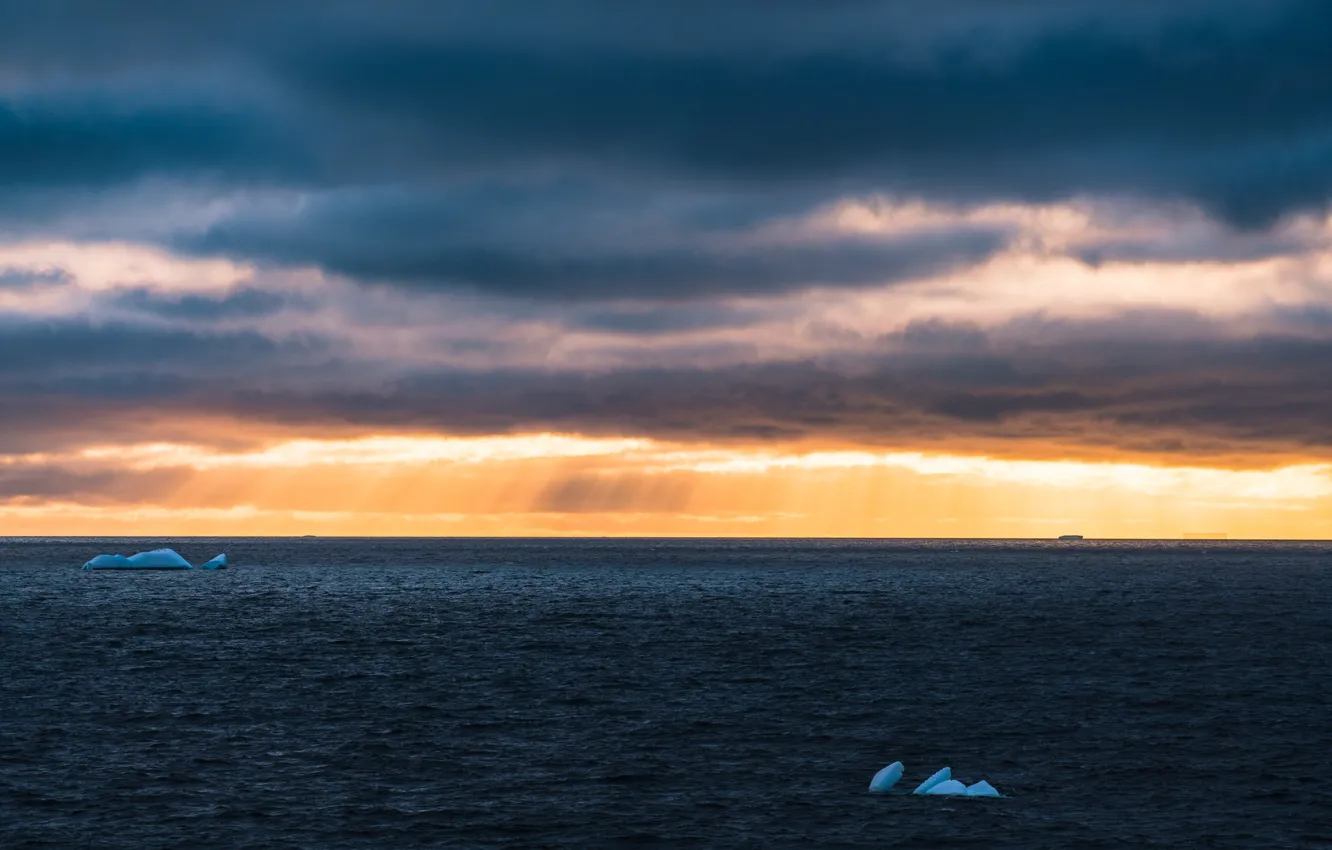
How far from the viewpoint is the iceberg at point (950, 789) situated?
3934 cm

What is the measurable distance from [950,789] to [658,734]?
1458 cm

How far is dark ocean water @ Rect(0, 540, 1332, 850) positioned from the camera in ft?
119

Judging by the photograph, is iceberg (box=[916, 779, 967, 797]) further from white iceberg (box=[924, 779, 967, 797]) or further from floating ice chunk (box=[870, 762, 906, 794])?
floating ice chunk (box=[870, 762, 906, 794])

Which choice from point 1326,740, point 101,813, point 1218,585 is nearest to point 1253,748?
point 1326,740

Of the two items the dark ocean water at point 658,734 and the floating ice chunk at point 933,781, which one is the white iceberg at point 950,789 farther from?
the dark ocean water at point 658,734

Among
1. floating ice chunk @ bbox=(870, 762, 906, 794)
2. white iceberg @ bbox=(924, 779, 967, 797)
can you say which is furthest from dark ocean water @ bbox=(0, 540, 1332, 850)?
floating ice chunk @ bbox=(870, 762, 906, 794)

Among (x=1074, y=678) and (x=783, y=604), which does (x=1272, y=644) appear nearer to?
(x=1074, y=678)

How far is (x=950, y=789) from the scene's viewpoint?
39.4m

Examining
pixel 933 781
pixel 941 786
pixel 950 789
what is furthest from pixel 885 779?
pixel 950 789

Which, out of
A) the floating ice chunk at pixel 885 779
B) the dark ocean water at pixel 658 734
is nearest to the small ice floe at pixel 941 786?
the floating ice chunk at pixel 885 779

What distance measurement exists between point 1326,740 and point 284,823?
39.2m

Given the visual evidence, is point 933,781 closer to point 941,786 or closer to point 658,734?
point 941,786

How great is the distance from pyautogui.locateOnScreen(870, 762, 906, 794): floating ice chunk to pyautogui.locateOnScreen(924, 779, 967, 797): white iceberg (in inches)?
57.3

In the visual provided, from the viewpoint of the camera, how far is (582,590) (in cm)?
17675
